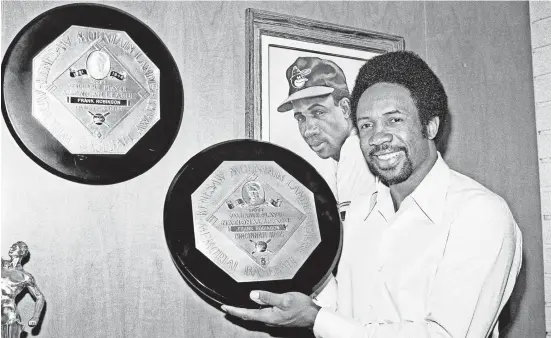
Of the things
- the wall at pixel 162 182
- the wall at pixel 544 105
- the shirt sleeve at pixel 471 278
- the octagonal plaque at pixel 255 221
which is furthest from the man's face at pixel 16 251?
the wall at pixel 544 105

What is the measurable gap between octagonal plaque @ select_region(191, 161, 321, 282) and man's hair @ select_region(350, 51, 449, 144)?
1.43 feet

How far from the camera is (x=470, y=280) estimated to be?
1447 mm

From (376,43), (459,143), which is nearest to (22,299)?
(376,43)

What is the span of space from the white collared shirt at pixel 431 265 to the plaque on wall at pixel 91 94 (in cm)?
75

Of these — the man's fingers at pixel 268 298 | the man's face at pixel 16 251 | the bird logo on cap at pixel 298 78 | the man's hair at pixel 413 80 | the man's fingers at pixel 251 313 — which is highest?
the bird logo on cap at pixel 298 78

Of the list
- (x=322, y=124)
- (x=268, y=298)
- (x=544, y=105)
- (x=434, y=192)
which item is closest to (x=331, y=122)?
(x=322, y=124)

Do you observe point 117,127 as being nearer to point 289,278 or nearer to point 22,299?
point 22,299

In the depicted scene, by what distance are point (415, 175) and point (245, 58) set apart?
0.73m

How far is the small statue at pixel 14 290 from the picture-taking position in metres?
1.37

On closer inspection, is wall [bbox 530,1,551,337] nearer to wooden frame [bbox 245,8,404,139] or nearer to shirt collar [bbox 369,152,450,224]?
wooden frame [bbox 245,8,404,139]

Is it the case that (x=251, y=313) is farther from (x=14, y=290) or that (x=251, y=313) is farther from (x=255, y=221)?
(x=14, y=290)

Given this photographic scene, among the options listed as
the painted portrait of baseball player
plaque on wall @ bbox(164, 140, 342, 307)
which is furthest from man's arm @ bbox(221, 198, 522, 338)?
the painted portrait of baseball player

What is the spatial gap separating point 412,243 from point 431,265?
0.30 ft

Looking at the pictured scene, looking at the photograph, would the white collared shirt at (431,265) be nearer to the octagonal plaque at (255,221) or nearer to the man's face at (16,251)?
the octagonal plaque at (255,221)
